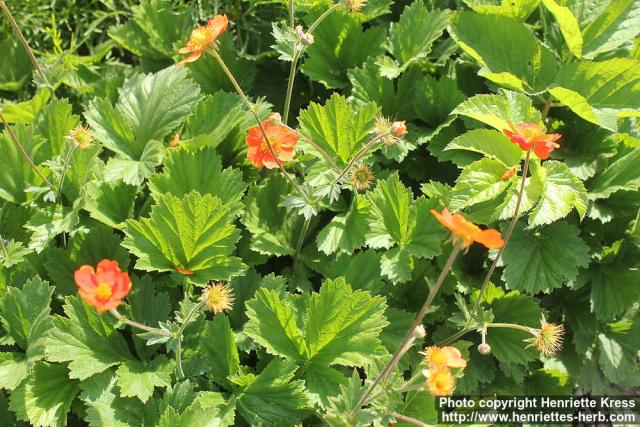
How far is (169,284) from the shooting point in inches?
96.4

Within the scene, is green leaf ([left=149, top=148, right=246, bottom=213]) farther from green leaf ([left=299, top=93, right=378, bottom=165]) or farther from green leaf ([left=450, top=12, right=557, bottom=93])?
green leaf ([left=450, top=12, right=557, bottom=93])

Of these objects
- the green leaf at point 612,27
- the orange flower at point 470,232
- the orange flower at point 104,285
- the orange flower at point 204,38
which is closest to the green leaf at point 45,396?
the orange flower at point 104,285

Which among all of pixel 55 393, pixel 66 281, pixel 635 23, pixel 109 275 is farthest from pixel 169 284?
pixel 635 23

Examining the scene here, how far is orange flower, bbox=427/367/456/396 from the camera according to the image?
5.21 ft

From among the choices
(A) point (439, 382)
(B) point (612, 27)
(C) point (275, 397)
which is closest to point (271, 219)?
(C) point (275, 397)

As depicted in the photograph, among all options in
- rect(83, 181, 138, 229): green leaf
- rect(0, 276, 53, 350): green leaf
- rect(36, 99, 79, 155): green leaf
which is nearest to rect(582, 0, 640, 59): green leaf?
rect(83, 181, 138, 229): green leaf

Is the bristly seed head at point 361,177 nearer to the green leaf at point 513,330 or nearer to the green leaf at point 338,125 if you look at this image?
the green leaf at point 338,125

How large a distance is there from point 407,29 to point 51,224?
5.51ft

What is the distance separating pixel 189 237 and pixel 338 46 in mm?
1192

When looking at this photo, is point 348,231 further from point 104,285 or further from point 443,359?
point 104,285

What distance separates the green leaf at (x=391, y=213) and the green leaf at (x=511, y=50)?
673mm

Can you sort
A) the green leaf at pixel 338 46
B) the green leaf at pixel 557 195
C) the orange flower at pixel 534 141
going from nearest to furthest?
the orange flower at pixel 534 141
the green leaf at pixel 557 195
the green leaf at pixel 338 46

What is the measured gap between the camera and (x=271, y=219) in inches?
102

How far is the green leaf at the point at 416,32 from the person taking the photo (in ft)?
8.96
